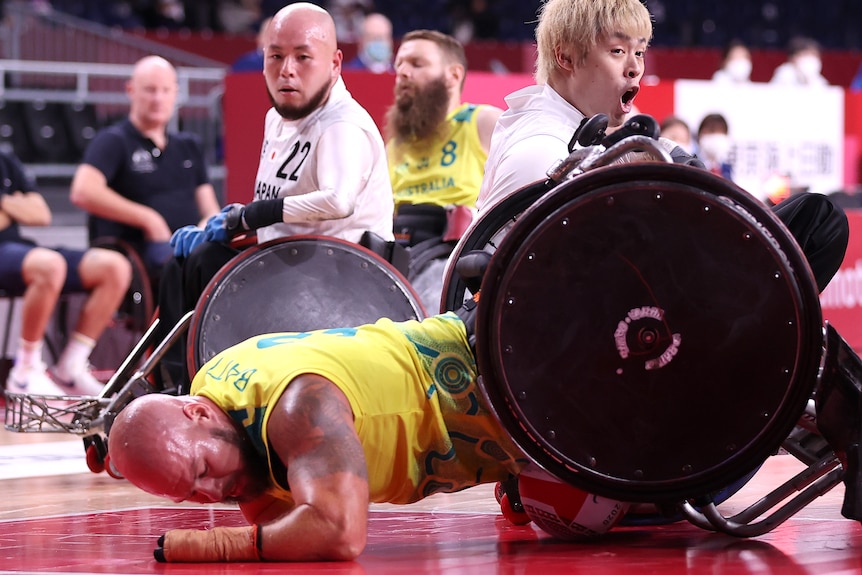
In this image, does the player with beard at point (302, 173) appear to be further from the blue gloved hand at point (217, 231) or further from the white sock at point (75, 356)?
the white sock at point (75, 356)

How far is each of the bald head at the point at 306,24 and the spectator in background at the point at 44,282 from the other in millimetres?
3012

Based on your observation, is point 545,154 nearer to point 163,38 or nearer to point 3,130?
point 3,130

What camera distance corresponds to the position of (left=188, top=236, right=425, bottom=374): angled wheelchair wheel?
15.1 ft

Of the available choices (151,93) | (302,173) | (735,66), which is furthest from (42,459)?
(735,66)

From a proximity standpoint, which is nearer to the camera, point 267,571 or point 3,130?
point 267,571

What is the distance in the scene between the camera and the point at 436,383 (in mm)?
3289

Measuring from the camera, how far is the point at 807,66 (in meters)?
14.9

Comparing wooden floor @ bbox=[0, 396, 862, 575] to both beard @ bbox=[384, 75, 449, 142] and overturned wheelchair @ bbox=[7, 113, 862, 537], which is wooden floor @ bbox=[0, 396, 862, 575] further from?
beard @ bbox=[384, 75, 449, 142]

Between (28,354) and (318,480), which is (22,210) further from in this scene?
(318,480)

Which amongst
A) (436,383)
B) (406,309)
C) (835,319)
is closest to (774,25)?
(835,319)

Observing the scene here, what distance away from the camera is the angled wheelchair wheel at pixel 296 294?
15.1 ft

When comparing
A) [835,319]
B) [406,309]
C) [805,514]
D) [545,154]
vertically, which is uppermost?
[545,154]

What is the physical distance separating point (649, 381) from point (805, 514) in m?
1.00

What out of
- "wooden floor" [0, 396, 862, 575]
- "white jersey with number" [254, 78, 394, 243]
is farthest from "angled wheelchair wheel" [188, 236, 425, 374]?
"wooden floor" [0, 396, 862, 575]
